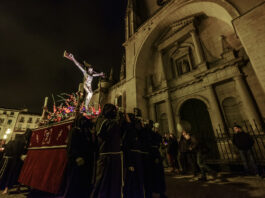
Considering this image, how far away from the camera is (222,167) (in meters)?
6.68

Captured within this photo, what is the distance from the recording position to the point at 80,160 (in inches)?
101

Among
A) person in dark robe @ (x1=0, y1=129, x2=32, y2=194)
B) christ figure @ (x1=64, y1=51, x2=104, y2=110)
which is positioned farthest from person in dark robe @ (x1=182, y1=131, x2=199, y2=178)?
→ christ figure @ (x1=64, y1=51, x2=104, y2=110)

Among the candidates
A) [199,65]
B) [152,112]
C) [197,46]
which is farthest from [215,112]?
[197,46]

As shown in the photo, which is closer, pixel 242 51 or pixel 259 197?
pixel 259 197

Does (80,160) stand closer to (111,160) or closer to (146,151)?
(111,160)

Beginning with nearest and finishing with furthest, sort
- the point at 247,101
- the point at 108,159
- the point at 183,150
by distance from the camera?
the point at 108,159
the point at 183,150
the point at 247,101

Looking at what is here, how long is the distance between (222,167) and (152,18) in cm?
1364

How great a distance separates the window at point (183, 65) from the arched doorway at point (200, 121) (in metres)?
2.74

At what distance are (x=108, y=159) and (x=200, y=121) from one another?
29.2ft

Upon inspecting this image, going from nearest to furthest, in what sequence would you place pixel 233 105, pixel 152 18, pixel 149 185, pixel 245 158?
pixel 149 185 → pixel 245 158 → pixel 233 105 → pixel 152 18

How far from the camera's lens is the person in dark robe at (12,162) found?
4.29 m

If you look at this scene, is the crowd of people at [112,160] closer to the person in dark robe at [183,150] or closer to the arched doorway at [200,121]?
the person in dark robe at [183,150]

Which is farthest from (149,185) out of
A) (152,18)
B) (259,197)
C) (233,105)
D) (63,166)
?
(152,18)

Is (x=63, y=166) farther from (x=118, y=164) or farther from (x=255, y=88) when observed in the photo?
(x=255, y=88)
